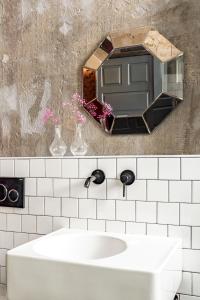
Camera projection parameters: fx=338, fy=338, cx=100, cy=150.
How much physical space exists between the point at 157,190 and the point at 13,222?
0.77 m

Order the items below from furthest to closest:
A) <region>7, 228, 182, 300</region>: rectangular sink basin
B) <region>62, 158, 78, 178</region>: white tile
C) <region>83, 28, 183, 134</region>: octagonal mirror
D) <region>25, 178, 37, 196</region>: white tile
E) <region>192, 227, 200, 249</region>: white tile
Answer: <region>25, 178, 37, 196</region>: white tile, <region>62, 158, 78, 178</region>: white tile, <region>83, 28, 183, 134</region>: octagonal mirror, <region>192, 227, 200, 249</region>: white tile, <region>7, 228, 182, 300</region>: rectangular sink basin

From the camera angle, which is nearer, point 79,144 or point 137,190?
point 137,190

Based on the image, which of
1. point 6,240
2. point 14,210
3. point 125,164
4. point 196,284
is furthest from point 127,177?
point 6,240

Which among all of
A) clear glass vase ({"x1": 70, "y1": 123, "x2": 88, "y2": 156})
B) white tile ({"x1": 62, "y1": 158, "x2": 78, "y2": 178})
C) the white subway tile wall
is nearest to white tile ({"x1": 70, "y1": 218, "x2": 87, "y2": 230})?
the white subway tile wall

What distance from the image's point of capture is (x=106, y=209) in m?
1.51

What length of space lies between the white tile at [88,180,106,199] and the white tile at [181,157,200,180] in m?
0.36

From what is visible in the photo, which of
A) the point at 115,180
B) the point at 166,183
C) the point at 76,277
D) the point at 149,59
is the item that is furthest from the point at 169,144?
the point at 76,277

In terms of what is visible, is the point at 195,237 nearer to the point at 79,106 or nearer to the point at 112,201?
the point at 112,201

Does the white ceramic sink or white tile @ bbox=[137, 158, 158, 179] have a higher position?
white tile @ bbox=[137, 158, 158, 179]

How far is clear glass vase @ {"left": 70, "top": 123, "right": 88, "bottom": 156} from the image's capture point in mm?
1591

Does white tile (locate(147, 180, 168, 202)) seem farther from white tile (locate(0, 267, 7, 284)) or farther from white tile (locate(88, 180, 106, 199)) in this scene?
white tile (locate(0, 267, 7, 284))

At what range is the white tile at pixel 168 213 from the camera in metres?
1.38

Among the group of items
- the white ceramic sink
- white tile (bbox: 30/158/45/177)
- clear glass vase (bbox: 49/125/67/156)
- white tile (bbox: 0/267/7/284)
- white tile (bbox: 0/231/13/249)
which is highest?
clear glass vase (bbox: 49/125/67/156)

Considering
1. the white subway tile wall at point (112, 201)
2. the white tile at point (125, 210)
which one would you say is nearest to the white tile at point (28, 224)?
the white subway tile wall at point (112, 201)
